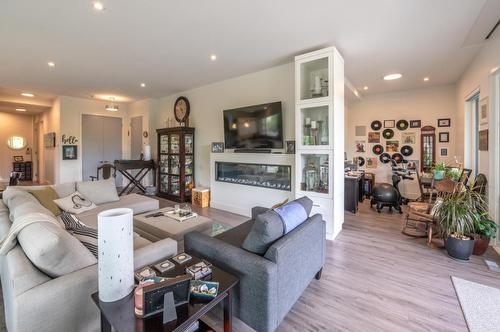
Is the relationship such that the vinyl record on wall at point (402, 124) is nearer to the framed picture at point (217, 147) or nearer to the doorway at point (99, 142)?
the framed picture at point (217, 147)

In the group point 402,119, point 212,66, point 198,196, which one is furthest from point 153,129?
point 402,119

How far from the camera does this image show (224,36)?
2994 mm

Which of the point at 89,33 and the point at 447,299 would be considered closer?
the point at 447,299

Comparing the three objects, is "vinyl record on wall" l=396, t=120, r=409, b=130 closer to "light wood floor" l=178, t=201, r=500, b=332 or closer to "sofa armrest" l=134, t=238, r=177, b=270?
"light wood floor" l=178, t=201, r=500, b=332

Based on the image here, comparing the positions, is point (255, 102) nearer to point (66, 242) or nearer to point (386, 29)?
point (386, 29)

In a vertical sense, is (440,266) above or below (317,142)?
below

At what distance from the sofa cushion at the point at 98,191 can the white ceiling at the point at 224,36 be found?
2020 millimetres

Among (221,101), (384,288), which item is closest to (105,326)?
(384,288)

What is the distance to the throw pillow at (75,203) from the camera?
304 cm

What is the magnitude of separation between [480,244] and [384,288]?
1.61 m

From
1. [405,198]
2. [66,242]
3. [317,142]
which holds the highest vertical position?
[317,142]

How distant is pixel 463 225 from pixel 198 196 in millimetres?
4501

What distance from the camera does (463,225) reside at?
279 centimetres

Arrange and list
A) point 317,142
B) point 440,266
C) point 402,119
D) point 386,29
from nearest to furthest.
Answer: point 440,266 < point 386,29 < point 317,142 < point 402,119
